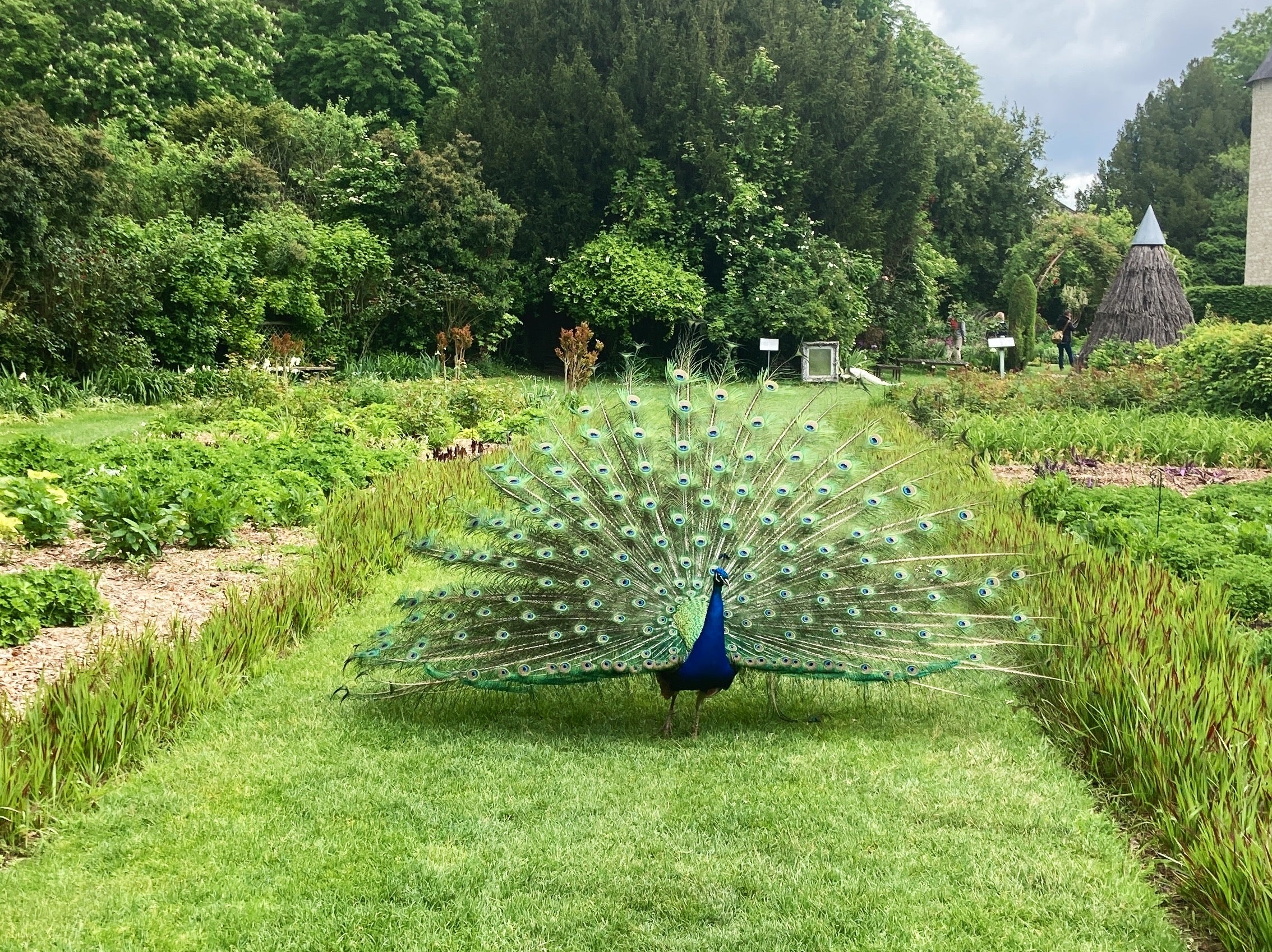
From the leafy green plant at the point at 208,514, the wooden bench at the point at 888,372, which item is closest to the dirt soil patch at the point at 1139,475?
the leafy green plant at the point at 208,514


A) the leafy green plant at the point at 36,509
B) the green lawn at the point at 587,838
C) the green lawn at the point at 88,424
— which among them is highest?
the green lawn at the point at 88,424

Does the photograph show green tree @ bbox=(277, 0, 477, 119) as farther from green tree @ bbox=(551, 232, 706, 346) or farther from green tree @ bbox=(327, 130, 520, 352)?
green tree @ bbox=(551, 232, 706, 346)

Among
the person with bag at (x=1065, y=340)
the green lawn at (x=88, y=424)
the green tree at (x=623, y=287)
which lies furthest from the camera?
the person with bag at (x=1065, y=340)

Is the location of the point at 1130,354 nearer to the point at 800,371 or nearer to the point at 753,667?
the point at 800,371

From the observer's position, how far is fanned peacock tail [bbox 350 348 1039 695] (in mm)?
4371

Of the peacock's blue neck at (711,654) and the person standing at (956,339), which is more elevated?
the person standing at (956,339)

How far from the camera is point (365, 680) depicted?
5.16 m

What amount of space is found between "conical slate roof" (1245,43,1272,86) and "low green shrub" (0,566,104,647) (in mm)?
37035

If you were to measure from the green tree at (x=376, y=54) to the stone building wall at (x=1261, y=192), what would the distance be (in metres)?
23.1

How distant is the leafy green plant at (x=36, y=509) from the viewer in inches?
271

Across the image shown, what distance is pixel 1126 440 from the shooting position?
11234 mm

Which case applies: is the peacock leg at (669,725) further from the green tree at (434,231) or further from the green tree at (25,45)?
the green tree at (25,45)

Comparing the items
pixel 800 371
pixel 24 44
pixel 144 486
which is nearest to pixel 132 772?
pixel 144 486

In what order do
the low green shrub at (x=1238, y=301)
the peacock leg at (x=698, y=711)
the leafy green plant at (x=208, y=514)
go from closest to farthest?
1. the peacock leg at (x=698, y=711)
2. the leafy green plant at (x=208, y=514)
3. the low green shrub at (x=1238, y=301)
